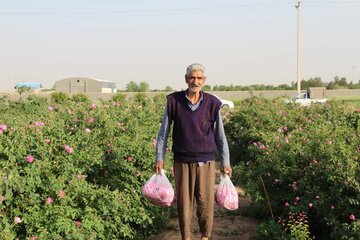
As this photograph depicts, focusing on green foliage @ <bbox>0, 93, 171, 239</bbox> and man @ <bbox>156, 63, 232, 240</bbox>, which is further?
man @ <bbox>156, 63, 232, 240</bbox>

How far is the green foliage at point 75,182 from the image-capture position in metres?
3.36

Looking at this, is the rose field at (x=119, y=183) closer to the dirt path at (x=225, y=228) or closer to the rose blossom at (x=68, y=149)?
the rose blossom at (x=68, y=149)

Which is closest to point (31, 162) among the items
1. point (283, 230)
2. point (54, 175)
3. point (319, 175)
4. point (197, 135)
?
point (54, 175)

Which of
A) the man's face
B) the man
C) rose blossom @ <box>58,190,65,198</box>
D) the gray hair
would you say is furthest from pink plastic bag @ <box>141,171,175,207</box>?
the gray hair

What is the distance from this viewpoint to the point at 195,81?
3.80 meters

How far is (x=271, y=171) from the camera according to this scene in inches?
206

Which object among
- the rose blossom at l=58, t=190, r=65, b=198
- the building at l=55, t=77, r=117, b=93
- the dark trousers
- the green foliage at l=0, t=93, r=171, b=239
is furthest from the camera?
the building at l=55, t=77, r=117, b=93

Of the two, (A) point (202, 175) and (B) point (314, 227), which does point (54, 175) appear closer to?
(A) point (202, 175)

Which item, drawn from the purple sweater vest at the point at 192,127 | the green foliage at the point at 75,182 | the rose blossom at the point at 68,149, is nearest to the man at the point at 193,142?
the purple sweater vest at the point at 192,127

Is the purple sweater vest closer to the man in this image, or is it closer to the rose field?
the man

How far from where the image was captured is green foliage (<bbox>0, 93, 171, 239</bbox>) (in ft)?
11.0

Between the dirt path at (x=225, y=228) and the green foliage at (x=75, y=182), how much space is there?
0.15m

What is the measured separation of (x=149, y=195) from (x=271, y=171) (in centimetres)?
184

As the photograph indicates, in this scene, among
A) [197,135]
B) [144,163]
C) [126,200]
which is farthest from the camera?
[144,163]
